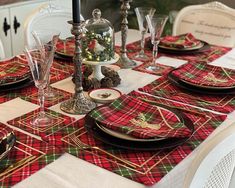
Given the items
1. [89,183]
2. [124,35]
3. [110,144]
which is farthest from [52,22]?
[89,183]

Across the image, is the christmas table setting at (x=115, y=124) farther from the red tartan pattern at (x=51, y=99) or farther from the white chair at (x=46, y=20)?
the white chair at (x=46, y=20)

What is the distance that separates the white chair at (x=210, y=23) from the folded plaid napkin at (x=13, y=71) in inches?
40.8

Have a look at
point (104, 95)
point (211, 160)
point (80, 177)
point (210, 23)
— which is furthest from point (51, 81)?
point (210, 23)

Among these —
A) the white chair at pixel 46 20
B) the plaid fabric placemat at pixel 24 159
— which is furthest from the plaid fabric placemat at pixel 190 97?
the white chair at pixel 46 20

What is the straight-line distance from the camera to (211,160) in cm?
78

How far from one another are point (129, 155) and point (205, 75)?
0.63 m

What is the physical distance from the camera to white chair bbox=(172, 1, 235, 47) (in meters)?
2.11

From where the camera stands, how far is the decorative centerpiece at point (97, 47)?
1.28m

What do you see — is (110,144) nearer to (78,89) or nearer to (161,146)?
(161,146)

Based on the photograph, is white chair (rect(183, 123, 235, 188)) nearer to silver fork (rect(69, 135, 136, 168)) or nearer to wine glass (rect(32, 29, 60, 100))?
silver fork (rect(69, 135, 136, 168))

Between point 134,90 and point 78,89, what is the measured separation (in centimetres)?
23

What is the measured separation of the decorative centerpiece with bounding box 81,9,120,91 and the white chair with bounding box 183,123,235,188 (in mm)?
568

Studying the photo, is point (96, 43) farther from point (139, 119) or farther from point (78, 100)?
point (139, 119)

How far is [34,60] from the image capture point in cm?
104
